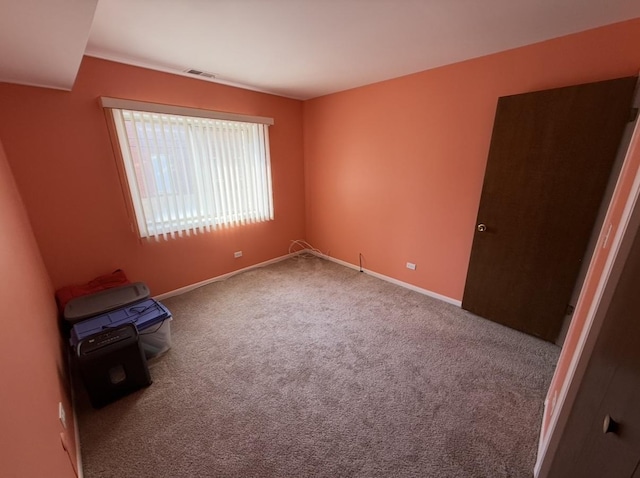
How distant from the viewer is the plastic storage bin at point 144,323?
186 centimetres

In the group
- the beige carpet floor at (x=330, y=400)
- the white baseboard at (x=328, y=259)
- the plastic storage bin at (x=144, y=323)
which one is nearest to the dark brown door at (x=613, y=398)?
the beige carpet floor at (x=330, y=400)

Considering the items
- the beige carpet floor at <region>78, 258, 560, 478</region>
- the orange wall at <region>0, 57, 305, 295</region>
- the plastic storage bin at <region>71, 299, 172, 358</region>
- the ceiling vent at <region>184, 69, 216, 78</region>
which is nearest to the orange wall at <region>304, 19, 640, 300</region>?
the beige carpet floor at <region>78, 258, 560, 478</region>

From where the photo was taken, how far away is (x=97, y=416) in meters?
1.60

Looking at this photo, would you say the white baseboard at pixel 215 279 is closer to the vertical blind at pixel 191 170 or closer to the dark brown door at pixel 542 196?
the vertical blind at pixel 191 170

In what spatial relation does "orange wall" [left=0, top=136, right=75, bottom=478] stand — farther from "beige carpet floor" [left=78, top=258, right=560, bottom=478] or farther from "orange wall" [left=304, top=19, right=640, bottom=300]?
"orange wall" [left=304, top=19, right=640, bottom=300]

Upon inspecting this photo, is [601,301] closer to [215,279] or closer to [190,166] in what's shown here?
[190,166]

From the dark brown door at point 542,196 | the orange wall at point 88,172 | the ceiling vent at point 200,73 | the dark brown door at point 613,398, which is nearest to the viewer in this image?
the dark brown door at point 613,398

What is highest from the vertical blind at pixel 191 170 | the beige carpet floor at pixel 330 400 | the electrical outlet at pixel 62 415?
the vertical blind at pixel 191 170

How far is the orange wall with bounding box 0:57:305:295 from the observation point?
203 cm

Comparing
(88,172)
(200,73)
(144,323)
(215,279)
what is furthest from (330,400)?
(200,73)

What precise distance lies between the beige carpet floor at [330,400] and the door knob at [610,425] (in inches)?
32.7

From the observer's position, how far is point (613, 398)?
762 millimetres

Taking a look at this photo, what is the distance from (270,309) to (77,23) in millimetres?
2427

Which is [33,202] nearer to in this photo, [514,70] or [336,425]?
[336,425]
